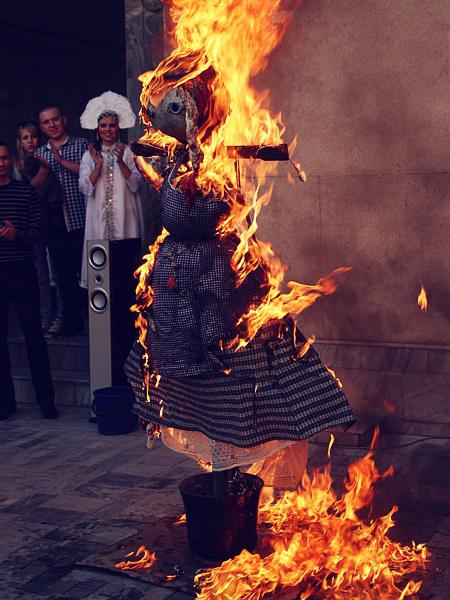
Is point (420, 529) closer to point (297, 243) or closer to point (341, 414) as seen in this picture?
point (341, 414)

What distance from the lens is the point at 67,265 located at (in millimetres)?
9234

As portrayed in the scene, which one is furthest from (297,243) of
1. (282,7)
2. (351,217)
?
(282,7)

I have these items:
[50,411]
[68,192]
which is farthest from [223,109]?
[68,192]

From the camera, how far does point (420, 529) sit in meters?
5.10

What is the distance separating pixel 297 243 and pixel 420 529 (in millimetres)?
3053

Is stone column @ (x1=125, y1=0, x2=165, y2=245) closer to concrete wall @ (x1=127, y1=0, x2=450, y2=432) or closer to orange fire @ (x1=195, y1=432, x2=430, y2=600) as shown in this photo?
concrete wall @ (x1=127, y1=0, x2=450, y2=432)

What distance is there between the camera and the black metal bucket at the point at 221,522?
4.52 meters

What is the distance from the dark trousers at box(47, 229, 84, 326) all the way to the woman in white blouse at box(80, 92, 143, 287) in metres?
0.74

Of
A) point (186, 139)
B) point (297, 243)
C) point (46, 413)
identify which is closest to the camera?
point (186, 139)

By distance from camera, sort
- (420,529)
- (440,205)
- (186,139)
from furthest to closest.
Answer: (440,205) < (420,529) < (186,139)

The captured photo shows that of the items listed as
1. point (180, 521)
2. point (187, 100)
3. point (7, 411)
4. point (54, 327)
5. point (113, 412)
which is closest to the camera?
point (187, 100)

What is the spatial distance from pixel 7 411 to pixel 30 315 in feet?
3.20

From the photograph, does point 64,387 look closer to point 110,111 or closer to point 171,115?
point 110,111

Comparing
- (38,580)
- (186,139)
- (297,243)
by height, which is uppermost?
(186,139)
